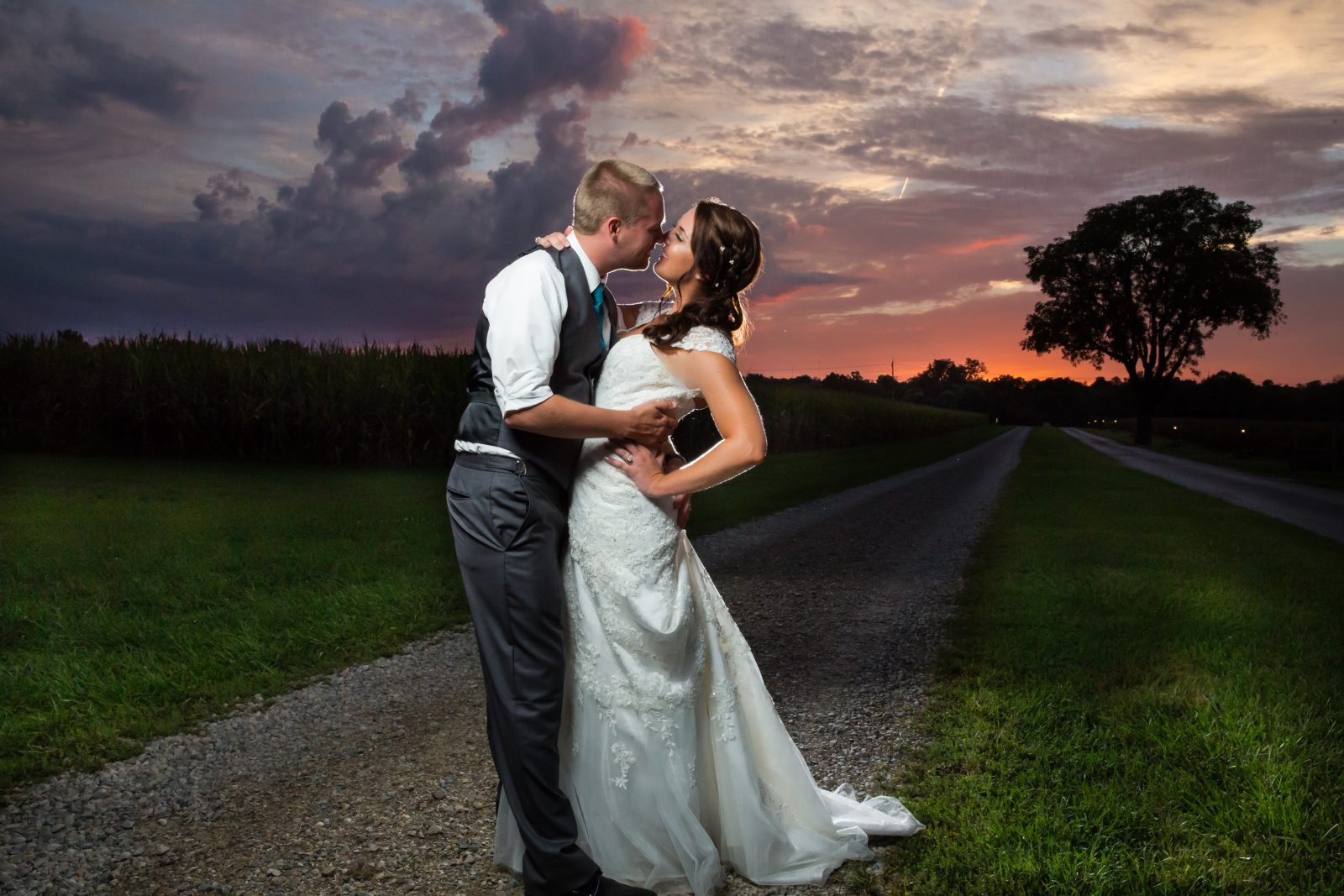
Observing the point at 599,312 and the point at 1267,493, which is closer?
the point at 599,312

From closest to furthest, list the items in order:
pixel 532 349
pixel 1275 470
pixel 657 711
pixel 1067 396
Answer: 1. pixel 532 349
2. pixel 657 711
3. pixel 1275 470
4. pixel 1067 396

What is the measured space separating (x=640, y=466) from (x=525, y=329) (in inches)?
23.0

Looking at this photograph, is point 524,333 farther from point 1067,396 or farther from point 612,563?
point 1067,396

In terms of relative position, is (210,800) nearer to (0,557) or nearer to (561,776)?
(561,776)

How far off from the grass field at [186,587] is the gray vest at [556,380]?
9.50 ft

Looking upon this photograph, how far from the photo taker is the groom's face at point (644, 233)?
2828mm

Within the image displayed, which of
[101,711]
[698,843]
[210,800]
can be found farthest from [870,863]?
[101,711]

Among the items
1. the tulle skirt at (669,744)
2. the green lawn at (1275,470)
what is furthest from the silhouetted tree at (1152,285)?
the tulle skirt at (669,744)

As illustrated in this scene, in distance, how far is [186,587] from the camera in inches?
289

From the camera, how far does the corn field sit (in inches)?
562

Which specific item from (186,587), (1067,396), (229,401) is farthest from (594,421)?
(1067,396)

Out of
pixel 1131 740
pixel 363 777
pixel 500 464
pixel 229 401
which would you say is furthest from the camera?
pixel 229 401

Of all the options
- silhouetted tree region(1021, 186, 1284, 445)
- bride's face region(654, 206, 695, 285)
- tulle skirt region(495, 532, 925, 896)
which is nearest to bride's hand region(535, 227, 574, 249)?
bride's face region(654, 206, 695, 285)

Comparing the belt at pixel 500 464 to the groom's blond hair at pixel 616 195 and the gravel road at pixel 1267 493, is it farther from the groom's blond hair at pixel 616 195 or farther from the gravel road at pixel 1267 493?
the gravel road at pixel 1267 493
